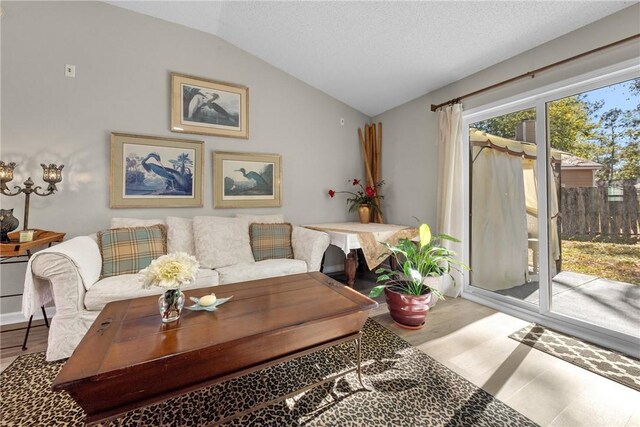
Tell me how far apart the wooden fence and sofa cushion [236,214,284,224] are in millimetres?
2891

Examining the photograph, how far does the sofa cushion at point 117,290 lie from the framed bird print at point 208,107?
1729mm

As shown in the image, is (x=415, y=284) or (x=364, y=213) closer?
(x=415, y=284)

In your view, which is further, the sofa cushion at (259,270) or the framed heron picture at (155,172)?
the framed heron picture at (155,172)

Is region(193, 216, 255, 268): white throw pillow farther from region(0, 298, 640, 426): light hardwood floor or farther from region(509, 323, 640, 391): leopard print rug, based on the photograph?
region(509, 323, 640, 391): leopard print rug

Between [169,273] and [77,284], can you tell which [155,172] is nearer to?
[77,284]

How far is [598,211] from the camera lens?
224cm

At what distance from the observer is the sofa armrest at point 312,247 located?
2898mm

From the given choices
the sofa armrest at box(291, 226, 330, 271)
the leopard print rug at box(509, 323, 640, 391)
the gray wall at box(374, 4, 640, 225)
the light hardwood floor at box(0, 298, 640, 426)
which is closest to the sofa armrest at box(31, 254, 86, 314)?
the light hardwood floor at box(0, 298, 640, 426)

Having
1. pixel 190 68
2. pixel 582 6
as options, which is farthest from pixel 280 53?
pixel 582 6

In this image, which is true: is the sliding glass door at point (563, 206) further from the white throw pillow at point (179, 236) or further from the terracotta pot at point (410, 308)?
the white throw pillow at point (179, 236)

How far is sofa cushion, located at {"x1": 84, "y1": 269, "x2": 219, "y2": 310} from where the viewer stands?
1.97m

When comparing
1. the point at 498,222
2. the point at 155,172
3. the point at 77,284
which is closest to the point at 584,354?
the point at 498,222

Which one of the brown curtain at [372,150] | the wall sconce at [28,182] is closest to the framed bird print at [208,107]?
the wall sconce at [28,182]

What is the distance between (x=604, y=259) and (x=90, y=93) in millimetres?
4979
